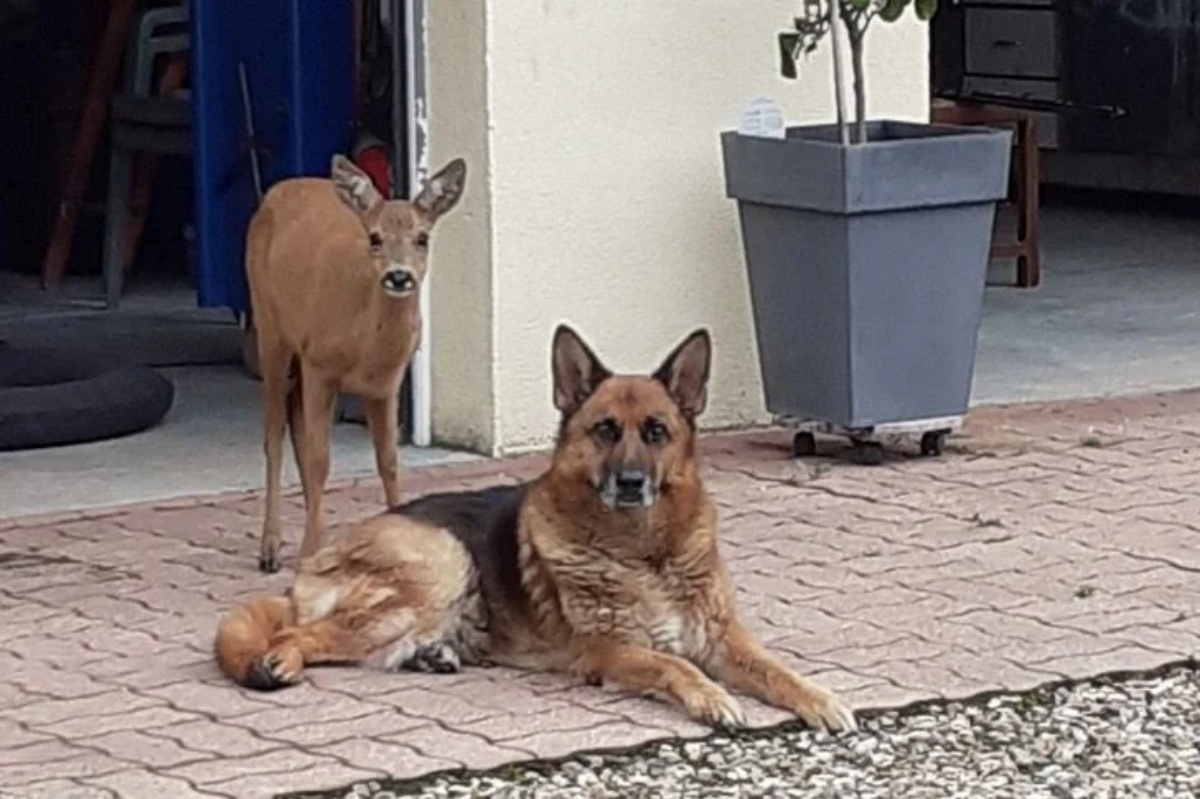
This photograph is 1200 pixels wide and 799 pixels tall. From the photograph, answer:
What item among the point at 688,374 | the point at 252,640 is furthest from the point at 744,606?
the point at 252,640

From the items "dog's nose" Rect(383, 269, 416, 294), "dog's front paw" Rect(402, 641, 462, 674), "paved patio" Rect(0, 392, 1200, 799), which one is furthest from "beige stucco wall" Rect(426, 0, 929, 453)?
"dog's front paw" Rect(402, 641, 462, 674)

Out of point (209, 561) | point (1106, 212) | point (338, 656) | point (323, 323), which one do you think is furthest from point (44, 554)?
point (1106, 212)

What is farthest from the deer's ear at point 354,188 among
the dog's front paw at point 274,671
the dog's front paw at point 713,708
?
the dog's front paw at point 713,708

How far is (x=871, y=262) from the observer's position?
331 inches

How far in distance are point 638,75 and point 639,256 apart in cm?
57

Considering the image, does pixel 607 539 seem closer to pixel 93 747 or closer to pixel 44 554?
pixel 93 747

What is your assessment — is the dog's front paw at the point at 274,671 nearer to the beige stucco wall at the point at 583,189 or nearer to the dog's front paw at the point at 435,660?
the dog's front paw at the point at 435,660

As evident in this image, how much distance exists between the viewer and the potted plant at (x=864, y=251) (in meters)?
8.38

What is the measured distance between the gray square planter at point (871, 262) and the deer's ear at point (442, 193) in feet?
5.68

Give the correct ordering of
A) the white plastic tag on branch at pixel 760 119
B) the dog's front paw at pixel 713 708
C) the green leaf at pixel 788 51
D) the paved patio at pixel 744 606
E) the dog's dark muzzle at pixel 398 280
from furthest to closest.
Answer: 1. the white plastic tag on branch at pixel 760 119
2. the green leaf at pixel 788 51
3. the dog's dark muzzle at pixel 398 280
4. the dog's front paw at pixel 713 708
5. the paved patio at pixel 744 606

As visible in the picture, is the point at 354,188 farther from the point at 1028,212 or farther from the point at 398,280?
the point at 1028,212

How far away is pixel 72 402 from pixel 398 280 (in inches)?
101

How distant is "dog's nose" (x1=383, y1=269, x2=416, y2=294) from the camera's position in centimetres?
680

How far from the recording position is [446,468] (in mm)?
8633
